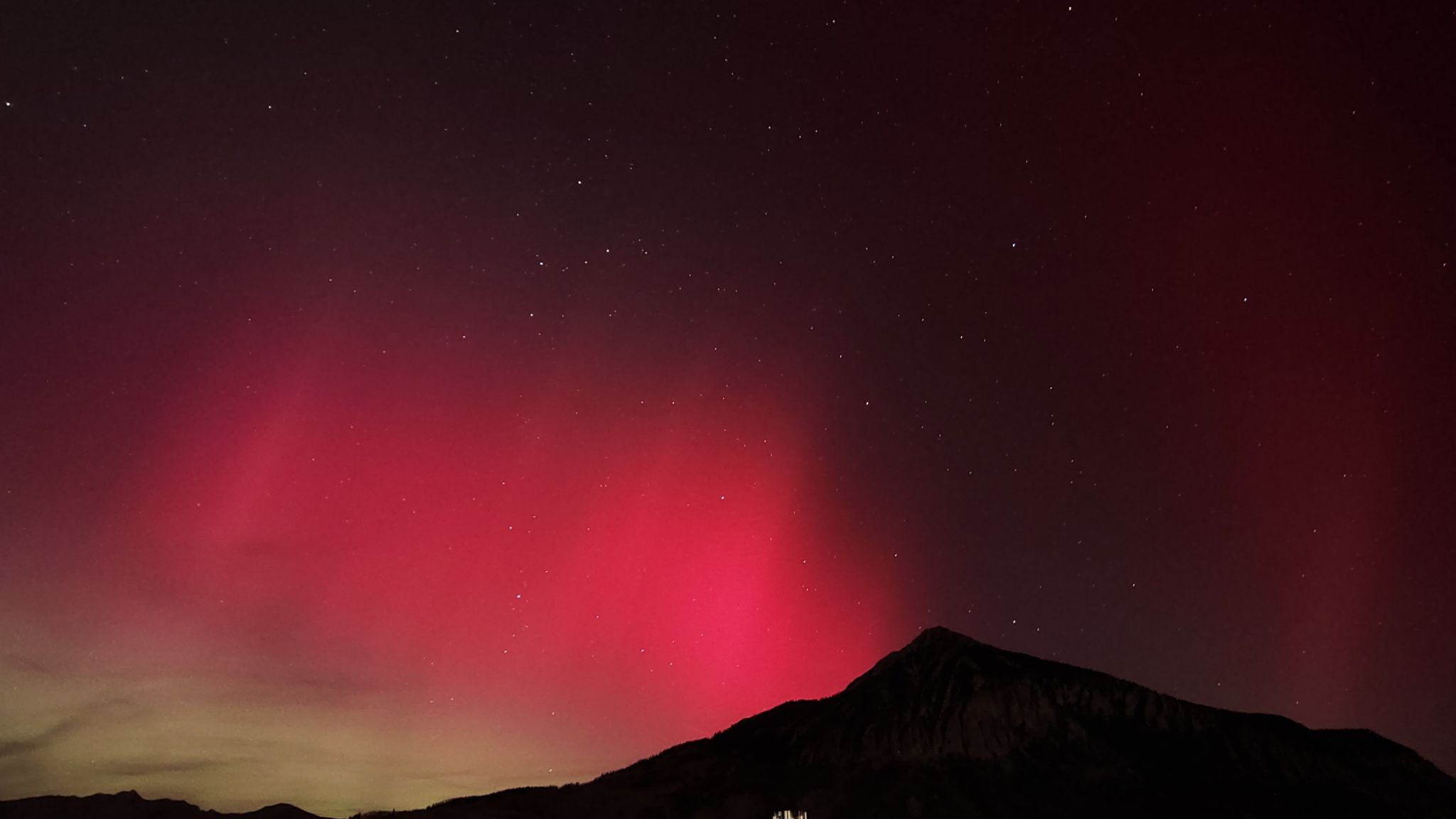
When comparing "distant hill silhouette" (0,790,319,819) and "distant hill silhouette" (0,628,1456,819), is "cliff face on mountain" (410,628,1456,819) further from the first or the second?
"distant hill silhouette" (0,790,319,819)

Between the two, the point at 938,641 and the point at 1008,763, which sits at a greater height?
the point at 938,641

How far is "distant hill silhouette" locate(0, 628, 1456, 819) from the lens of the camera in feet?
276

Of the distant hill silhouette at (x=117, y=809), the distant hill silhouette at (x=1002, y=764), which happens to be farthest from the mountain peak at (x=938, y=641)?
the distant hill silhouette at (x=117, y=809)

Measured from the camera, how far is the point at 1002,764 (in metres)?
90.9

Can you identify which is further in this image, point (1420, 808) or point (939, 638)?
point (939, 638)

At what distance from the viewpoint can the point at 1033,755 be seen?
91.6 metres

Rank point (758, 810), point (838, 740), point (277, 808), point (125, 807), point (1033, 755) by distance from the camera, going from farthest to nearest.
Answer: point (125, 807) → point (277, 808) → point (838, 740) → point (1033, 755) → point (758, 810)

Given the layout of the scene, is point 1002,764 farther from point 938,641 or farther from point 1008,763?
point 938,641

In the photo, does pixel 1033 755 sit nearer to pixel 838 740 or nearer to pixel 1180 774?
pixel 1180 774

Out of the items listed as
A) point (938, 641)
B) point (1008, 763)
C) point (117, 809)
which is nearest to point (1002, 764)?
point (1008, 763)

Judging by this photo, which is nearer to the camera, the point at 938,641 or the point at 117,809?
the point at 938,641

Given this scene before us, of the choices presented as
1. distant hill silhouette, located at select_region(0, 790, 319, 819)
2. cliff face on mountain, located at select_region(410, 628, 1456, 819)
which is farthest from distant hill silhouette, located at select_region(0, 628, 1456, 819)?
distant hill silhouette, located at select_region(0, 790, 319, 819)

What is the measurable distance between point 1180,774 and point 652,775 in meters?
50.2

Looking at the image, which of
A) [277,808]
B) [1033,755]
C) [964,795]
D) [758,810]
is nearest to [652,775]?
[758,810]
